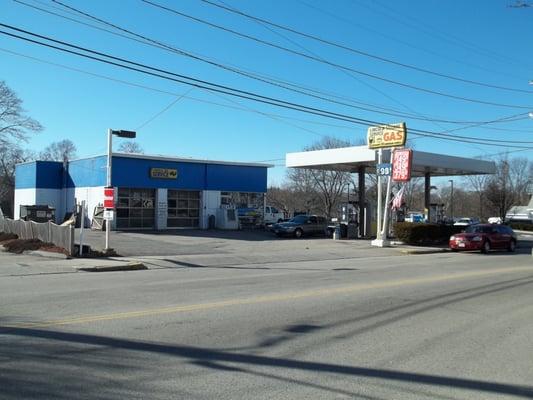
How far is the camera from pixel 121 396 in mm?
5340

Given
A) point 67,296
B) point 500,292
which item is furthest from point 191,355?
point 500,292

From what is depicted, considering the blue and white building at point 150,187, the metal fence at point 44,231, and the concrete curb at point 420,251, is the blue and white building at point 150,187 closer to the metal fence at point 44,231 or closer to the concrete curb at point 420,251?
the metal fence at point 44,231

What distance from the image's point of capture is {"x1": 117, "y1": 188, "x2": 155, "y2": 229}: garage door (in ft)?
131

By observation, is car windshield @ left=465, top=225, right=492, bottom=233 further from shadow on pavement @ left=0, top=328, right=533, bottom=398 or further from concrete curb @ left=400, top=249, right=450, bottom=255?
shadow on pavement @ left=0, top=328, right=533, bottom=398

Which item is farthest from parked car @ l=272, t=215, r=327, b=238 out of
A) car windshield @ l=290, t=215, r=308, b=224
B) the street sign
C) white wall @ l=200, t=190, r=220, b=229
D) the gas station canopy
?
the street sign

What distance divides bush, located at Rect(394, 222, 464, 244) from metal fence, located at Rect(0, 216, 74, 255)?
19.0 meters

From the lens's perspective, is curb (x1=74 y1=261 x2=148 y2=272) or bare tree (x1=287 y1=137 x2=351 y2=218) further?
bare tree (x1=287 y1=137 x2=351 y2=218)

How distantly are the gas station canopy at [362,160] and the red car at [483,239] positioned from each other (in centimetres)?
711

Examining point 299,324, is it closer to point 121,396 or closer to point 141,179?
point 121,396

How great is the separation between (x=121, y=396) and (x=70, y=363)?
134cm

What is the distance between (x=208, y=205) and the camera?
43.9 meters

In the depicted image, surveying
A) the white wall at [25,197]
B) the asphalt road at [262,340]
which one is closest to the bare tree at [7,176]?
the white wall at [25,197]

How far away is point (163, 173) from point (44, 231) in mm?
17953

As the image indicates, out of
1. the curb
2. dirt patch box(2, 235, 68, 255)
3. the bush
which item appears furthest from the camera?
the bush
